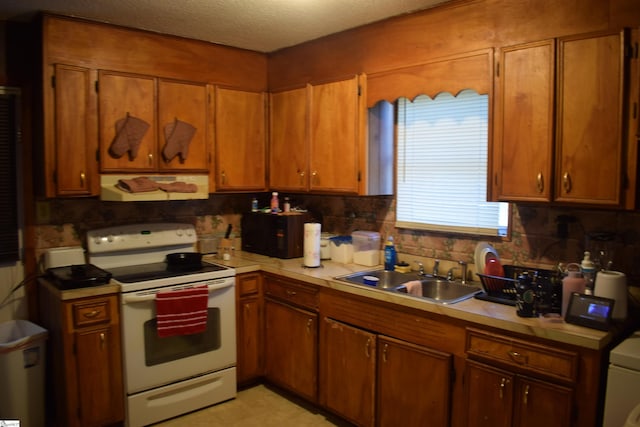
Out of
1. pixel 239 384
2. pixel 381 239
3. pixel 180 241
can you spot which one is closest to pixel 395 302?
pixel 381 239

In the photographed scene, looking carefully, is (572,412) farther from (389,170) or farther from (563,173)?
(389,170)

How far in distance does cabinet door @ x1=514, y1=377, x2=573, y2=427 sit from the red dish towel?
6.11 ft

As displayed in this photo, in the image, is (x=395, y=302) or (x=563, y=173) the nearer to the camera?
(x=563, y=173)

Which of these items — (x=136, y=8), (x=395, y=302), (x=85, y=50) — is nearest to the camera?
(x=395, y=302)

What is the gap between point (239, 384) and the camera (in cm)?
353

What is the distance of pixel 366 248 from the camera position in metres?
3.39

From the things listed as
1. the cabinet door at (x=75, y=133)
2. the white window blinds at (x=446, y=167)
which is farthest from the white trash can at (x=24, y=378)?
the white window blinds at (x=446, y=167)

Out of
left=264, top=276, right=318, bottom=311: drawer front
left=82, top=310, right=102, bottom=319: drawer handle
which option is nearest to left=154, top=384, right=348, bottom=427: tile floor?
left=264, top=276, right=318, bottom=311: drawer front

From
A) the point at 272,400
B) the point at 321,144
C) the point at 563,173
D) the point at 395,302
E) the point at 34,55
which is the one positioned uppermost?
the point at 34,55

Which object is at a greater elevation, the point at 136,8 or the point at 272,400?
the point at 136,8

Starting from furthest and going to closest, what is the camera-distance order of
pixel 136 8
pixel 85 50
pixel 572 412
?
pixel 85 50 < pixel 136 8 < pixel 572 412

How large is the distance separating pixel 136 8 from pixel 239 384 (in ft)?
8.36

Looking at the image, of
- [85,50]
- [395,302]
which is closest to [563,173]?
[395,302]

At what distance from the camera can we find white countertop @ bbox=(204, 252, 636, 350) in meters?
1.96
